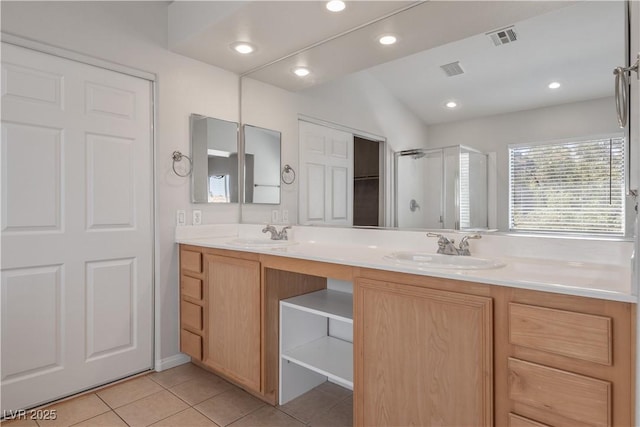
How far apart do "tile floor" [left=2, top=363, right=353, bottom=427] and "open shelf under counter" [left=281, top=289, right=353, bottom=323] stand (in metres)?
0.52

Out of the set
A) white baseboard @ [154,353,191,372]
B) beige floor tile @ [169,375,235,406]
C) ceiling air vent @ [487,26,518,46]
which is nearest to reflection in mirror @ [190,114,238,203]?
white baseboard @ [154,353,191,372]

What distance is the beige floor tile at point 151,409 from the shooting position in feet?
5.96

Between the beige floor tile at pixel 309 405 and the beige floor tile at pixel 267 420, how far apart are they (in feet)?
0.12

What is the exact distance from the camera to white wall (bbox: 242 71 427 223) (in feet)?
6.32

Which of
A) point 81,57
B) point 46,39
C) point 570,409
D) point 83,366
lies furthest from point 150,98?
point 570,409

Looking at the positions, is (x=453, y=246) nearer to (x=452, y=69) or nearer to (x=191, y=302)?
(x=452, y=69)

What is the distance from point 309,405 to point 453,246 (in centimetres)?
112

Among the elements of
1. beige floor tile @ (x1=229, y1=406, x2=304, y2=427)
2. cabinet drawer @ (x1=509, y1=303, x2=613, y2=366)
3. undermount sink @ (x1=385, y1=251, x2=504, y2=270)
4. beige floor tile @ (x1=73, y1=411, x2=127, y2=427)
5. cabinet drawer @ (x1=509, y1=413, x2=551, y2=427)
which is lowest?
beige floor tile @ (x1=73, y1=411, x2=127, y2=427)

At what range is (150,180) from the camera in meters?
2.36

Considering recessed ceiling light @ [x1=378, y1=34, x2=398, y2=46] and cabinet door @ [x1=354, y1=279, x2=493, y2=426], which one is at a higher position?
recessed ceiling light @ [x1=378, y1=34, x2=398, y2=46]

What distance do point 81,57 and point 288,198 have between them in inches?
56.8

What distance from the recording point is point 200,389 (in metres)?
2.13

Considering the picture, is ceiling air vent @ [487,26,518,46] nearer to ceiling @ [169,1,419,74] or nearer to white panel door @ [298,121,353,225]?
ceiling @ [169,1,419,74]

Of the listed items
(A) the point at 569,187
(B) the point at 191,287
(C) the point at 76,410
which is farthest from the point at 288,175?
(C) the point at 76,410
